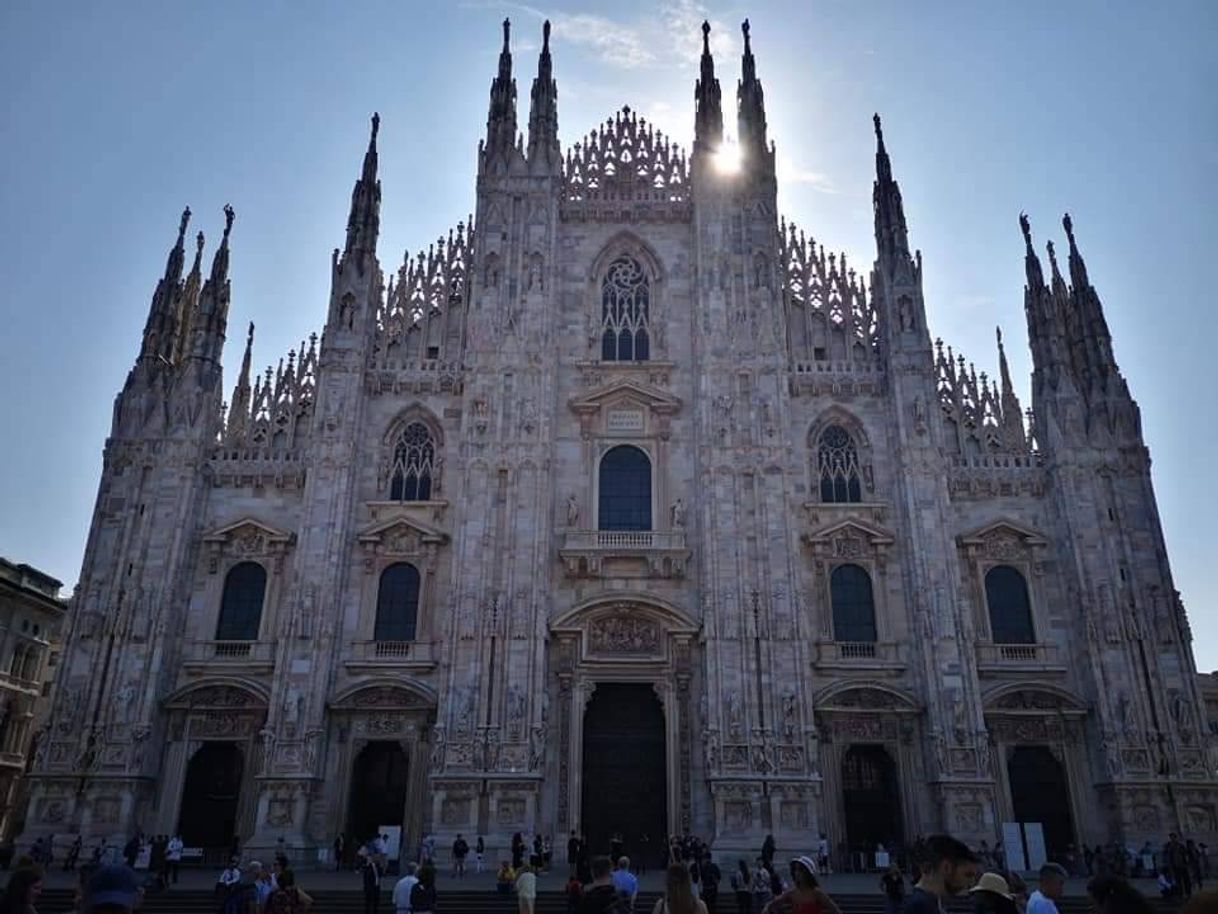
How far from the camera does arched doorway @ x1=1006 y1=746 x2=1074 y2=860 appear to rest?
25839mm

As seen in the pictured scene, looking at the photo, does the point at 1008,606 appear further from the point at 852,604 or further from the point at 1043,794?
the point at 1043,794

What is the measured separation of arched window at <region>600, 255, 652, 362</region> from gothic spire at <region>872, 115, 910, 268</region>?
327 inches

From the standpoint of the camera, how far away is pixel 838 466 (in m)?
29.9

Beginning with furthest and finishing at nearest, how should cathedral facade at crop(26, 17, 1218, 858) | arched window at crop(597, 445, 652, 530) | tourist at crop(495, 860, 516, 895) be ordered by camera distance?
arched window at crop(597, 445, 652, 530) < cathedral facade at crop(26, 17, 1218, 858) < tourist at crop(495, 860, 516, 895)

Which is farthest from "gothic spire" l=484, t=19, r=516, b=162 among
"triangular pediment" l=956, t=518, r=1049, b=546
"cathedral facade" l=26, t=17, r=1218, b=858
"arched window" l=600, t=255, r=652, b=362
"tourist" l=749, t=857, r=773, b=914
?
"tourist" l=749, t=857, r=773, b=914

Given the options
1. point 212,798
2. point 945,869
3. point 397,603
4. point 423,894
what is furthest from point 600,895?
point 212,798

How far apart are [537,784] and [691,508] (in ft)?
30.7

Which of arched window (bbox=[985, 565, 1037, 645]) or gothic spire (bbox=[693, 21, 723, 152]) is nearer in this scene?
arched window (bbox=[985, 565, 1037, 645])

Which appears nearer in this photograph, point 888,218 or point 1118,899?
point 1118,899

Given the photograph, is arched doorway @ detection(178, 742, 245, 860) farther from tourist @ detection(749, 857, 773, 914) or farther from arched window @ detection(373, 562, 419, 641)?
tourist @ detection(749, 857, 773, 914)

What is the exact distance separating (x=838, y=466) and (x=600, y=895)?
24.3 m

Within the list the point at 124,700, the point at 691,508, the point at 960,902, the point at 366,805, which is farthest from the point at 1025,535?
the point at 124,700

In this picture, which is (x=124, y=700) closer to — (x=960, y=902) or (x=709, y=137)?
(x=960, y=902)

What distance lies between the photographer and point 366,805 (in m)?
26.6
